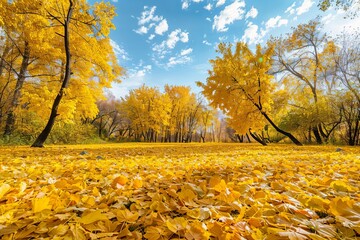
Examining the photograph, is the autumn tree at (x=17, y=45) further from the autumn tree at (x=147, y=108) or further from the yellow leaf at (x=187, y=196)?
the autumn tree at (x=147, y=108)

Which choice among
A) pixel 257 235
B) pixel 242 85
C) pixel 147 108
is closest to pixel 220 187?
pixel 257 235

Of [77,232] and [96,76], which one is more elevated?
[96,76]

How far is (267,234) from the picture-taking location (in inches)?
34.6

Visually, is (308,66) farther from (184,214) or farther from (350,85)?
(184,214)

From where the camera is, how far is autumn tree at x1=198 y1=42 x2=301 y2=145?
9086mm

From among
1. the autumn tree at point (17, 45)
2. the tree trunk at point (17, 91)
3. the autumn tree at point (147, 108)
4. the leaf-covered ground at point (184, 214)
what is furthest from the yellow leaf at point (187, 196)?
the autumn tree at point (147, 108)

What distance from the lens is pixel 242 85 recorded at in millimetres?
9273

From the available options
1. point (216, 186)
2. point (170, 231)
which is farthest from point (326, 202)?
point (170, 231)

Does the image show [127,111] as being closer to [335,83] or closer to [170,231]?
[335,83]

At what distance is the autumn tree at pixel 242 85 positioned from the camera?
29.8 feet

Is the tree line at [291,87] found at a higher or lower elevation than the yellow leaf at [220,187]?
higher

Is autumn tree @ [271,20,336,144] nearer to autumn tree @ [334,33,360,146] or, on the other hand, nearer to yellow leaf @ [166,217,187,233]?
autumn tree @ [334,33,360,146]

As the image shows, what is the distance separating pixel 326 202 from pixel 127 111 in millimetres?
29433

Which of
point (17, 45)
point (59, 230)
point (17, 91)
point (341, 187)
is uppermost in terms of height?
point (17, 45)
